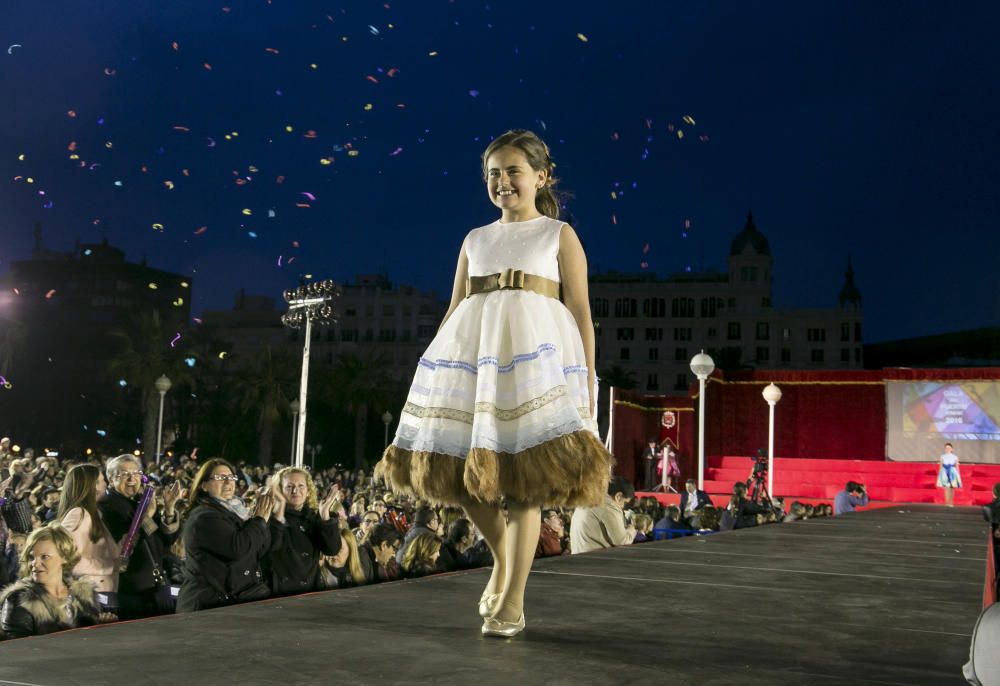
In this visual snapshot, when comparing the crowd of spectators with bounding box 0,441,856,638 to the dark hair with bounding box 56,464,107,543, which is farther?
the dark hair with bounding box 56,464,107,543

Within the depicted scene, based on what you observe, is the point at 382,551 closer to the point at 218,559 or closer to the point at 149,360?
the point at 218,559

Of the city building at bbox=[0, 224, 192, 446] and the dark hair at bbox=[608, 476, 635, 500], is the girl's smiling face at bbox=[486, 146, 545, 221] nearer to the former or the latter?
the dark hair at bbox=[608, 476, 635, 500]

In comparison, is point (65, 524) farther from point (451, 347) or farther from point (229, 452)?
point (229, 452)

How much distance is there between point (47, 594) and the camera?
12.8 feet

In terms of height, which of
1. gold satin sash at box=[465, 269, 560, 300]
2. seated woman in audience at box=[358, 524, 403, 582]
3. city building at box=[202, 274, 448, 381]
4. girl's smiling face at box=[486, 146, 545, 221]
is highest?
city building at box=[202, 274, 448, 381]

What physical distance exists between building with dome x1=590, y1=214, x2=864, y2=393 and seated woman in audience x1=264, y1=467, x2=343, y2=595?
235 ft

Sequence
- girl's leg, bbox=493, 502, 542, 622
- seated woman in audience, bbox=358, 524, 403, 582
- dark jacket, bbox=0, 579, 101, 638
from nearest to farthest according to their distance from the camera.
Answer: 1. girl's leg, bbox=493, 502, 542, 622
2. dark jacket, bbox=0, 579, 101, 638
3. seated woman in audience, bbox=358, 524, 403, 582

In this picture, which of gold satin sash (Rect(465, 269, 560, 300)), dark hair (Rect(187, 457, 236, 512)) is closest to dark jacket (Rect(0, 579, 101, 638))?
dark hair (Rect(187, 457, 236, 512))

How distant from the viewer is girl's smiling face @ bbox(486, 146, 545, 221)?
132 inches

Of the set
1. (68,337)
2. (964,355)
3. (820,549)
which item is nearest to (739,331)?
(964,355)

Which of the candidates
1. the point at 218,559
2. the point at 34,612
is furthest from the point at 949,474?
the point at 34,612

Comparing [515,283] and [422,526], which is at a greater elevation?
[515,283]

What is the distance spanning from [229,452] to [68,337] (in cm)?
3257

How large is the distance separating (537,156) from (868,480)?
23768 mm
